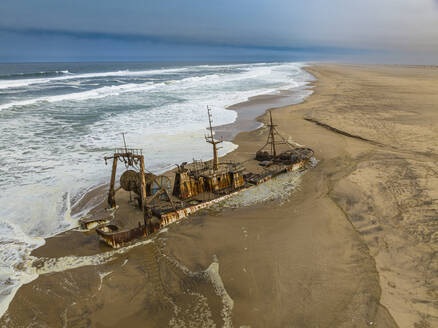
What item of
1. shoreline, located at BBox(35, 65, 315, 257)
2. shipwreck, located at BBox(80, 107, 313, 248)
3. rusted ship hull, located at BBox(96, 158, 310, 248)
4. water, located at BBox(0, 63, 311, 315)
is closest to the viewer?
rusted ship hull, located at BBox(96, 158, 310, 248)

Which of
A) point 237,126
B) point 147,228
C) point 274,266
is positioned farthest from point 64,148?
point 274,266

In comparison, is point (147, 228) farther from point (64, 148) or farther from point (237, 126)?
point (237, 126)

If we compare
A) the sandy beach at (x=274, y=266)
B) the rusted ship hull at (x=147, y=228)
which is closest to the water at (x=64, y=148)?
the sandy beach at (x=274, y=266)

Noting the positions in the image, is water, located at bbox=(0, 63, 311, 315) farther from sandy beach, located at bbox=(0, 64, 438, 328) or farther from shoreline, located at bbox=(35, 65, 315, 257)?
sandy beach, located at bbox=(0, 64, 438, 328)

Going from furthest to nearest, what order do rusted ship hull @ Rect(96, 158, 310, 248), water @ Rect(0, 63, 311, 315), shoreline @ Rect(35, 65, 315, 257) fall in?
shoreline @ Rect(35, 65, 315, 257)
water @ Rect(0, 63, 311, 315)
rusted ship hull @ Rect(96, 158, 310, 248)

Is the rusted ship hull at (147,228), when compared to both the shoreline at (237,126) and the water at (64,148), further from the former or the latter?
the water at (64,148)

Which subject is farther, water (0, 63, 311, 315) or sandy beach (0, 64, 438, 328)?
water (0, 63, 311, 315)

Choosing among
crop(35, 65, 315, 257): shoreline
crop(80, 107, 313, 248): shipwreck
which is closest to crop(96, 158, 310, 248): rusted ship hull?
crop(80, 107, 313, 248): shipwreck
